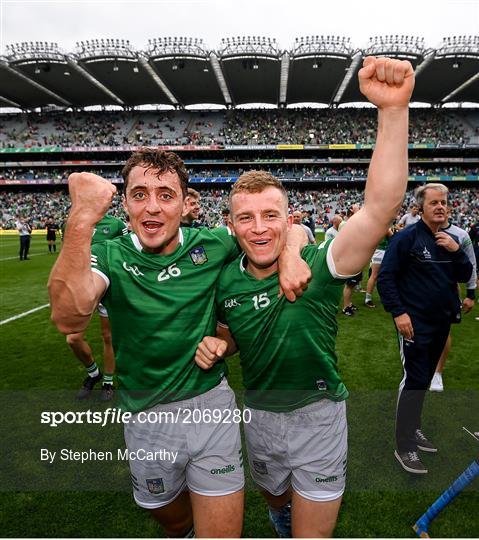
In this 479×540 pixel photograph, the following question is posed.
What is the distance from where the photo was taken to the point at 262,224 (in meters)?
1.84

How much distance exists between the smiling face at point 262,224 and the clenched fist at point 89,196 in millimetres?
603

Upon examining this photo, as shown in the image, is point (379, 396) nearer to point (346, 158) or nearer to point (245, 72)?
point (245, 72)

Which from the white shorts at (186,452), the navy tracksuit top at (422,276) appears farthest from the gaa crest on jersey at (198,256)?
the navy tracksuit top at (422,276)

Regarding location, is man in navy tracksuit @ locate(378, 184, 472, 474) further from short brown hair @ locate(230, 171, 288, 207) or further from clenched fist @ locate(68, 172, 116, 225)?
clenched fist @ locate(68, 172, 116, 225)

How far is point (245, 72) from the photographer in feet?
125

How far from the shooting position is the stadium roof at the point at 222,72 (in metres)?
34.9

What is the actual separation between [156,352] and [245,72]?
41352mm

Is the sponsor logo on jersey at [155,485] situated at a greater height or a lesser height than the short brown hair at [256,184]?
lesser

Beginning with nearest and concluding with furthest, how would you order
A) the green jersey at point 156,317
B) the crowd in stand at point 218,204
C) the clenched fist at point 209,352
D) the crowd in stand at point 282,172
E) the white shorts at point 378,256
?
1. the clenched fist at point 209,352
2. the green jersey at point 156,317
3. the white shorts at point 378,256
4. the crowd in stand at point 218,204
5. the crowd in stand at point 282,172

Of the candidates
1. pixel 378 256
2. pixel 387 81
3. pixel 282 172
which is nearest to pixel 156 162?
pixel 387 81

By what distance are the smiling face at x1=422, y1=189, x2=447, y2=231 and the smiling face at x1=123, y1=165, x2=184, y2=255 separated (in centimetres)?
238

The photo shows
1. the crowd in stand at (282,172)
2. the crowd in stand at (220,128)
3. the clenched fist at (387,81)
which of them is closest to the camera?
the clenched fist at (387,81)

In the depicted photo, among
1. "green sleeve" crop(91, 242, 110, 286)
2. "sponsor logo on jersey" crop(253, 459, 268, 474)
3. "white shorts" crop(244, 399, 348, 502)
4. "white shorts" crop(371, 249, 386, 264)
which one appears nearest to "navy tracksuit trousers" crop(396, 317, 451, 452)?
"white shorts" crop(244, 399, 348, 502)

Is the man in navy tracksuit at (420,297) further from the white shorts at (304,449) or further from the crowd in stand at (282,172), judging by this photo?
the crowd in stand at (282,172)
